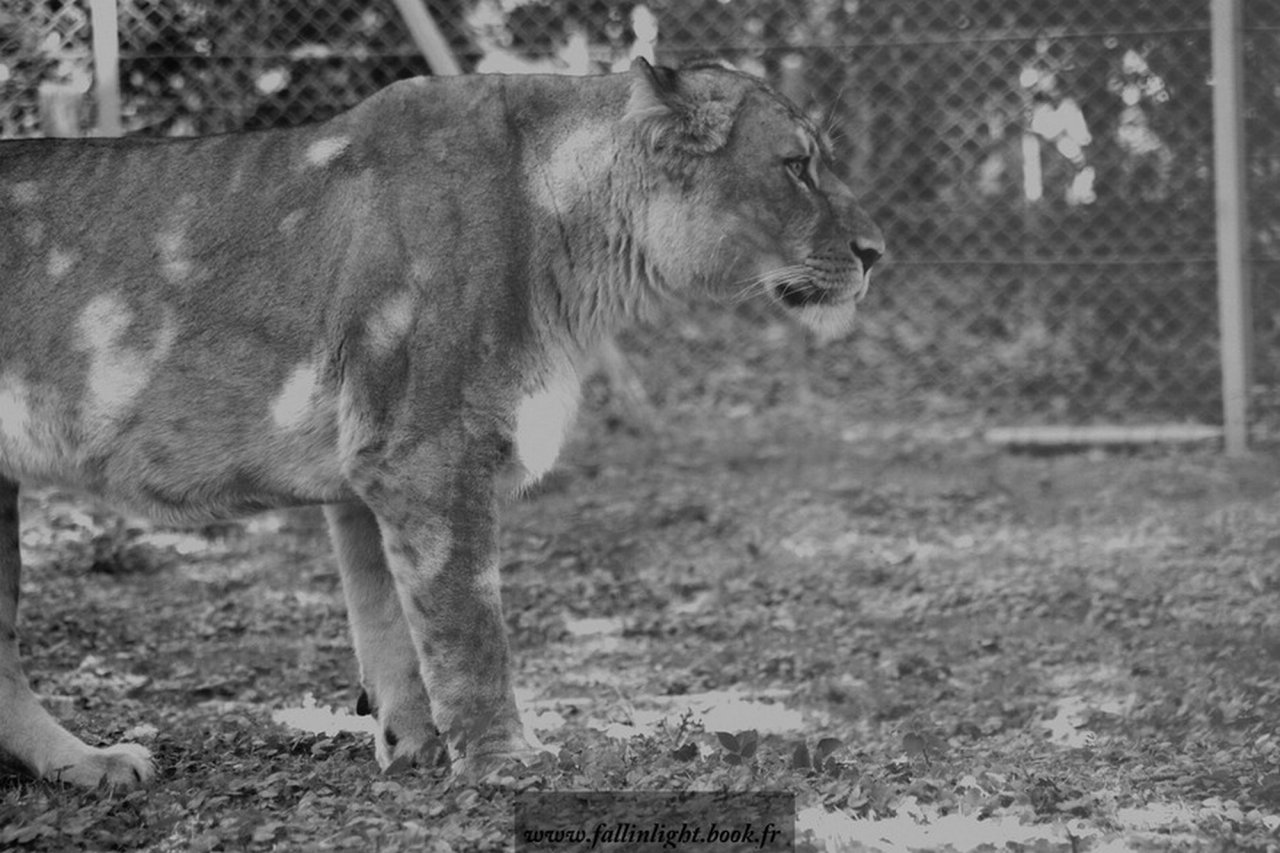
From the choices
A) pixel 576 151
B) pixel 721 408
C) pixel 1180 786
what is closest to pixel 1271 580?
pixel 1180 786

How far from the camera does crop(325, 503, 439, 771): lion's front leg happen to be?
190 inches

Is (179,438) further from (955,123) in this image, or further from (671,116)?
(955,123)

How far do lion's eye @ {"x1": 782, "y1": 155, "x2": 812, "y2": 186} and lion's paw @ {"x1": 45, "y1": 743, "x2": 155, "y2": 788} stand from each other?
7.71ft

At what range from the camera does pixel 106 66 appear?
840 centimetres

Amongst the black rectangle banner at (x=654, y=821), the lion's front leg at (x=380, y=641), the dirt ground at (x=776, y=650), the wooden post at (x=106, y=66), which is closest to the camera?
the black rectangle banner at (x=654, y=821)

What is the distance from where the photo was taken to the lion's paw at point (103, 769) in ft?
15.1

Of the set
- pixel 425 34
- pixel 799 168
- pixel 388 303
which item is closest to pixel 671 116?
pixel 799 168

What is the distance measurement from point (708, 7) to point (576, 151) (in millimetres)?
6010

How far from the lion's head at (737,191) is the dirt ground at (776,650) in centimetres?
132

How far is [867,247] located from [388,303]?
138cm

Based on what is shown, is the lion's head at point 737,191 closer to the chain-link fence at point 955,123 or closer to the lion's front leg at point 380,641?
the lion's front leg at point 380,641

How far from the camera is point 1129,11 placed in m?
10.1

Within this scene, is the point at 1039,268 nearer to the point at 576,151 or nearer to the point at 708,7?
the point at 708,7

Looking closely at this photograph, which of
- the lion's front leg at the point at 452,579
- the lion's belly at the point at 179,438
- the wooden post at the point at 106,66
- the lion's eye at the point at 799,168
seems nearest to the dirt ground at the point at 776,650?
the lion's front leg at the point at 452,579
